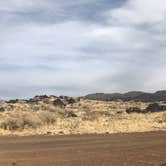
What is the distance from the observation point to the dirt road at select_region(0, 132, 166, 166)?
902 inches

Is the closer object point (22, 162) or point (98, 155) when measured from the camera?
point (22, 162)

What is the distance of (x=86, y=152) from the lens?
89.7ft

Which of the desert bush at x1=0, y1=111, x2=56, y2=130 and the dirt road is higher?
the desert bush at x1=0, y1=111, x2=56, y2=130

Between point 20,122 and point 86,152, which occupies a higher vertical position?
point 20,122

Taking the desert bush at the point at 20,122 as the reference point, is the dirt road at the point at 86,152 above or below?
below

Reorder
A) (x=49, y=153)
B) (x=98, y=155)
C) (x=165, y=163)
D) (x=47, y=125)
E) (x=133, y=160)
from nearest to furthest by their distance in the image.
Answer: (x=165, y=163)
(x=133, y=160)
(x=98, y=155)
(x=49, y=153)
(x=47, y=125)

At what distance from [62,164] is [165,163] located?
4.01m

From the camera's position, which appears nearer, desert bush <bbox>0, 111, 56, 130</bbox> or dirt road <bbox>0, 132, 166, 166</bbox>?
dirt road <bbox>0, 132, 166, 166</bbox>

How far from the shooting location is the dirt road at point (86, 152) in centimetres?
2291

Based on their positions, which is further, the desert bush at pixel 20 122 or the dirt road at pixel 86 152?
the desert bush at pixel 20 122

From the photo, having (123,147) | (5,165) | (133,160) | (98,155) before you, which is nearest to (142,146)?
(123,147)

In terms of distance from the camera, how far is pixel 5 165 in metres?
22.7

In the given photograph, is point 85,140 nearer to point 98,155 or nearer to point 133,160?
point 98,155

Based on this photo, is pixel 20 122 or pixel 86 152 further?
pixel 20 122
